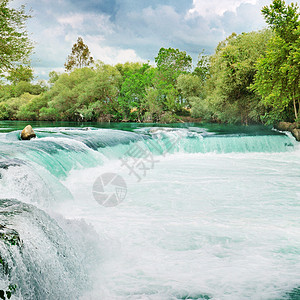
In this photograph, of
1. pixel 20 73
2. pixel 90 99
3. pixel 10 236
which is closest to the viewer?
pixel 10 236

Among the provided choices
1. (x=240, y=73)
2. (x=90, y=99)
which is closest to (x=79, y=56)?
(x=90, y=99)

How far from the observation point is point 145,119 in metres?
30.7

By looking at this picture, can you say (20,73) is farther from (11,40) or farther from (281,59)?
(281,59)

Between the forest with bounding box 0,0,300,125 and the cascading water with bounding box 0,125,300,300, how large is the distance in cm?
636

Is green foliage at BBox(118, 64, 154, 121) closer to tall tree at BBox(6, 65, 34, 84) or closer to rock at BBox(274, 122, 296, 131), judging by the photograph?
rock at BBox(274, 122, 296, 131)

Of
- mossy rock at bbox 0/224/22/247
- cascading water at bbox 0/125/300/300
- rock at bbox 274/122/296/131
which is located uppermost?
rock at bbox 274/122/296/131

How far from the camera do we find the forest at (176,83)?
12.6m

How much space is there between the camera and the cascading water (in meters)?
2.34

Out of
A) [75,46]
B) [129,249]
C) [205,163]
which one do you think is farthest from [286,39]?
[75,46]

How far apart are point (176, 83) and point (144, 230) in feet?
102

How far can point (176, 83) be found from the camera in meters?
33.5

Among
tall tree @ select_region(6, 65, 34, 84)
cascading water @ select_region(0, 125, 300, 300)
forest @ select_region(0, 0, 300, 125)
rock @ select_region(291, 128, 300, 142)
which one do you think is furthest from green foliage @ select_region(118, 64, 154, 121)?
cascading water @ select_region(0, 125, 300, 300)

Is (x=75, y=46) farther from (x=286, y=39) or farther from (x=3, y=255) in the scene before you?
(x=3, y=255)

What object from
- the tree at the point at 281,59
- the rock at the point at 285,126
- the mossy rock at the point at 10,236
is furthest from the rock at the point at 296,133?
the mossy rock at the point at 10,236
